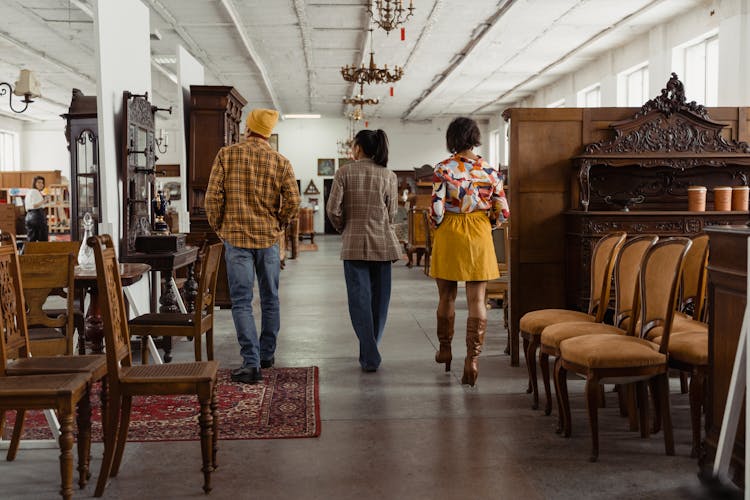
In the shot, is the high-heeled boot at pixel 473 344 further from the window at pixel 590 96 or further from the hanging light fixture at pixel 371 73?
the window at pixel 590 96

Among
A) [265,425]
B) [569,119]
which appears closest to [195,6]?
[569,119]

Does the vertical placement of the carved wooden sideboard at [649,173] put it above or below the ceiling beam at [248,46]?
below

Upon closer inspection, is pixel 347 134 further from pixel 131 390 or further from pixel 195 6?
pixel 131 390

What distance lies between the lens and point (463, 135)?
4836 millimetres

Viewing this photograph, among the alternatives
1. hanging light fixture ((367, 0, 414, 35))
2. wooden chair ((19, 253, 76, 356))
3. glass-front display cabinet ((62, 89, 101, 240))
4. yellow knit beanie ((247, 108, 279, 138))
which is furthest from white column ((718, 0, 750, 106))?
wooden chair ((19, 253, 76, 356))

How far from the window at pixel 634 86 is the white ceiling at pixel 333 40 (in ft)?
2.12

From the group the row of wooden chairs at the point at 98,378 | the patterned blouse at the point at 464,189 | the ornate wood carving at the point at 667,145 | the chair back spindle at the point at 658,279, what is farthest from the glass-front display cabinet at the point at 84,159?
the chair back spindle at the point at 658,279

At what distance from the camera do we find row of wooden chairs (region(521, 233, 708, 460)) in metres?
3.48

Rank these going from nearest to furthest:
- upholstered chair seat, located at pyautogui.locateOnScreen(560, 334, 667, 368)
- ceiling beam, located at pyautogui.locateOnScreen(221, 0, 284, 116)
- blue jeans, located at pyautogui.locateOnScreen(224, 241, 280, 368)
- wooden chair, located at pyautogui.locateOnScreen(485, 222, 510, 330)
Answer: upholstered chair seat, located at pyautogui.locateOnScreen(560, 334, 667, 368) < blue jeans, located at pyautogui.locateOnScreen(224, 241, 280, 368) < wooden chair, located at pyautogui.locateOnScreen(485, 222, 510, 330) < ceiling beam, located at pyautogui.locateOnScreen(221, 0, 284, 116)

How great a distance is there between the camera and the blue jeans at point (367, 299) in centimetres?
520

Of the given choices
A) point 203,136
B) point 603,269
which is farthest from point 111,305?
point 203,136

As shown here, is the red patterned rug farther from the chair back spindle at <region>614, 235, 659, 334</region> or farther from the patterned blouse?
the chair back spindle at <region>614, 235, 659, 334</region>

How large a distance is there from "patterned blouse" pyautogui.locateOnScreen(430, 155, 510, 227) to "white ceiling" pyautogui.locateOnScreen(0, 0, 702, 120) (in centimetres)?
670

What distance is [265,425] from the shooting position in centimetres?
403
